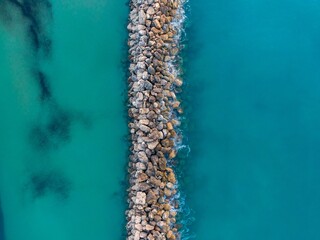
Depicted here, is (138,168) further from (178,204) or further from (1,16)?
(1,16)

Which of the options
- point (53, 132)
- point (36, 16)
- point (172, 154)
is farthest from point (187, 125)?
point (36, 16)

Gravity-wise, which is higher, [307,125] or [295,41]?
[295,41]

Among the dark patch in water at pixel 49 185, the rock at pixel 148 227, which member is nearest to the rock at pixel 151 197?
the rock at pixel 148 227

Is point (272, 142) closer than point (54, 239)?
No

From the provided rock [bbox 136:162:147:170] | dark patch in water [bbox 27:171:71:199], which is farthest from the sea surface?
rock [bbox 136:162:147:170]

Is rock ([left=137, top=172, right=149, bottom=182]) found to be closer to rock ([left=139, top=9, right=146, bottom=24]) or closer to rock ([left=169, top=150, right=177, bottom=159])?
rock ([left=169, top=150, right=177, bottom=159])

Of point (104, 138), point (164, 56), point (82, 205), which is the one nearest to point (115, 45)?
point (164, 56)

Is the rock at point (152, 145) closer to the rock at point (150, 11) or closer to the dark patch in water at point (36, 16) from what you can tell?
the rock at point (150, 11)

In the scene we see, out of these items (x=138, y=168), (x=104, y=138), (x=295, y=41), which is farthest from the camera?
(x=295, y=41)
